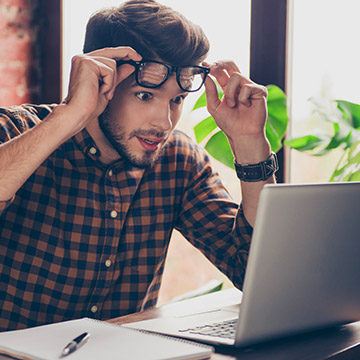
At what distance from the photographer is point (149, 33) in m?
1.47

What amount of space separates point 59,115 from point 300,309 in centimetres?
65

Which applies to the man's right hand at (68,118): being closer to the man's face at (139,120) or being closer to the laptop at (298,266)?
→ the man's face at (139,120)

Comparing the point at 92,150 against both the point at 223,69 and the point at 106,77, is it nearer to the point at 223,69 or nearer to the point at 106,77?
the point at 106,77

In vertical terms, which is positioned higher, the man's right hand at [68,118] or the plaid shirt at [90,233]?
the man's right hand at [68,118]

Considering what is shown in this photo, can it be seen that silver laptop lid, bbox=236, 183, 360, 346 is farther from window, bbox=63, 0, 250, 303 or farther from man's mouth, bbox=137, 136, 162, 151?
window, bbox=63, 0, 250, 303

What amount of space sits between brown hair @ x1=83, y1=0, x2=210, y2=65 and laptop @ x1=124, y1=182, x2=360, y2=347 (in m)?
0.71

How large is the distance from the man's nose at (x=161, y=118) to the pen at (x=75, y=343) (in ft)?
2.36

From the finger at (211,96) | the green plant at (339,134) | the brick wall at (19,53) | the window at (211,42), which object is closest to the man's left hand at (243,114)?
the finger at (211,96)

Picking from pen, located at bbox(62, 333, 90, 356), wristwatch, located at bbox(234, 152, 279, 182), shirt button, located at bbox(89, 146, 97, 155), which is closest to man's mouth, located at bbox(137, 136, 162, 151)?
shirt button, located at bbox(89, 146, 97, 155)

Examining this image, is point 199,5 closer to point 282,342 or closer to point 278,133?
point 278,133

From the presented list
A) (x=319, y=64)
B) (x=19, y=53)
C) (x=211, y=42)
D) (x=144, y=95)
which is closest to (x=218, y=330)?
(x=144, y=95)

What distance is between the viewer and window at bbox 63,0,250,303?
2252 millimetres

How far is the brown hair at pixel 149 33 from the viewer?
1466mm

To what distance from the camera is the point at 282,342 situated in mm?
911
